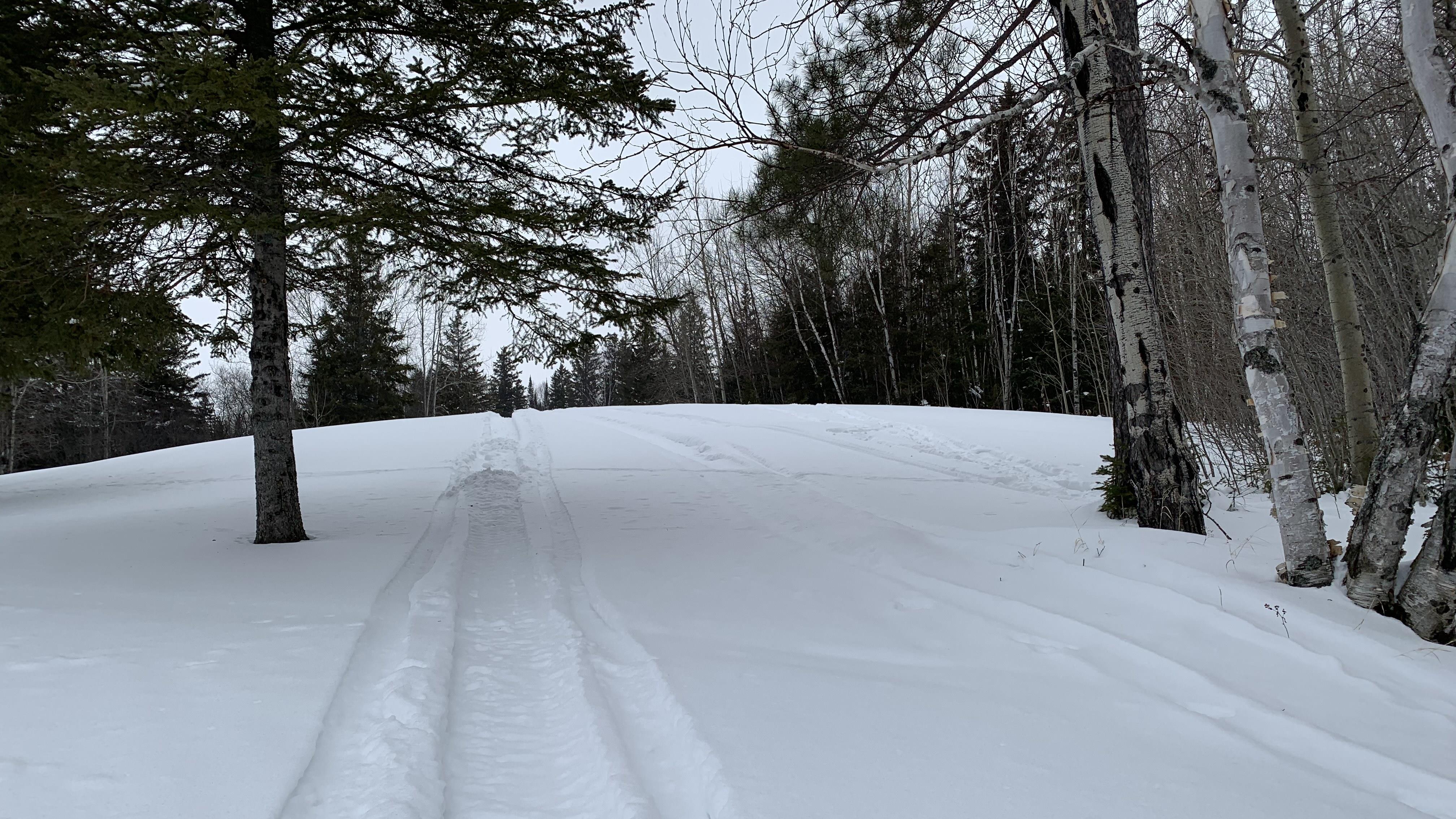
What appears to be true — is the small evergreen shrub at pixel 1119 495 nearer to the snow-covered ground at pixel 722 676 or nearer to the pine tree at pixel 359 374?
the snow-covered ground at pixel 722 676

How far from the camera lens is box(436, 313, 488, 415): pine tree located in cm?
3950

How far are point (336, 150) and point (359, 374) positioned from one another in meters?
26.0

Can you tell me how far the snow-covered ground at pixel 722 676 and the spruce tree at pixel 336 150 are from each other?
7.50 feet

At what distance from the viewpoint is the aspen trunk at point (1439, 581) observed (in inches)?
115

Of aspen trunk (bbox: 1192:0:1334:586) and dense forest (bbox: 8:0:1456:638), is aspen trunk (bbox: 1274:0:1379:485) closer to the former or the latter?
dense forest (bbox: 8:0:1456:638)

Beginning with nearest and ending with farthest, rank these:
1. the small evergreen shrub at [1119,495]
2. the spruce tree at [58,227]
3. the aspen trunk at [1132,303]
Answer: the spruce tree at [58,227] → the aspen trunk at [1132,303] → the small evergreen shrub at [1119,495]

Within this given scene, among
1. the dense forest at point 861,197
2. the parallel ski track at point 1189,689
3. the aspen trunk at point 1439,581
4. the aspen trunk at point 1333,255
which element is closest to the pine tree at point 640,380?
the dense forest at point 861,197

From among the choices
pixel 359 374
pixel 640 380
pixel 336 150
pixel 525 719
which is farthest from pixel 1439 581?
pixel 640 380

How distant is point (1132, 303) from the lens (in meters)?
4.89

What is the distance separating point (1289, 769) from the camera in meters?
2.24

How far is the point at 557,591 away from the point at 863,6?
5.49 m

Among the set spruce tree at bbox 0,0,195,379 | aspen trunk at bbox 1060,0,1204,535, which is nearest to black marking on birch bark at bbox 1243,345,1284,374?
aspen trunk at bbox 1060,0,1204,535

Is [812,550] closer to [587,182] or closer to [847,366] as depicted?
[587,182]

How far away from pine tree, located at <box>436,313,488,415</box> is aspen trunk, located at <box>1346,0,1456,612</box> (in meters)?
38.7
